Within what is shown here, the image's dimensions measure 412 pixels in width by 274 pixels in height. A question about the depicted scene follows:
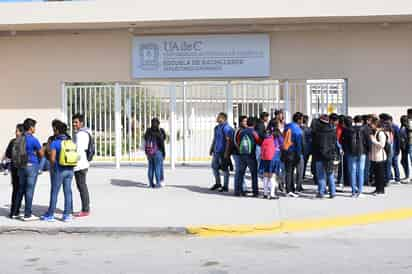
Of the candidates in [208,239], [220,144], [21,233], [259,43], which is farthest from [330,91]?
[21,233]

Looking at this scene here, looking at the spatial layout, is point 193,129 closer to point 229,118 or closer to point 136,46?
point 229,118

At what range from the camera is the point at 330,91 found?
16.2 meters

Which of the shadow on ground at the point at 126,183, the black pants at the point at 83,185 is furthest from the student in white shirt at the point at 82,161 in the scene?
the shadow on ground at the point at 126,183

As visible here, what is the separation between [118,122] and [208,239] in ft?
26.5

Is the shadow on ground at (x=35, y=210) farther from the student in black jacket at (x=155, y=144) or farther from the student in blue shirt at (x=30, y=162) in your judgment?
the student in black jacket at (x=155, y=144)

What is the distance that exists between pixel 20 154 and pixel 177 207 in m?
2.99

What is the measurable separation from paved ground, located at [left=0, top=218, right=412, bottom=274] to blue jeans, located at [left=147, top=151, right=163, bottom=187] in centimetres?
404

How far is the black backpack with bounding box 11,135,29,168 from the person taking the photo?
9.66 m

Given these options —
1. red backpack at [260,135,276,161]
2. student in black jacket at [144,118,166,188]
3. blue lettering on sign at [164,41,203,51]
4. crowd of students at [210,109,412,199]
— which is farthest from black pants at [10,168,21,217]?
blue lettering on sign at [164,41,203,51]

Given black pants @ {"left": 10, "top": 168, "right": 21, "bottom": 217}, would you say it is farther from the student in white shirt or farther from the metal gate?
the metal gate

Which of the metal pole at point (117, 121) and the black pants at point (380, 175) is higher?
the metal pole at point (117, 121)

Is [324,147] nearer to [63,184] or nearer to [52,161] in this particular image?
[63,184]

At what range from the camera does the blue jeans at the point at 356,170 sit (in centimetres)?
1167

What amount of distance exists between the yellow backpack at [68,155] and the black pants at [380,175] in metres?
5.92
